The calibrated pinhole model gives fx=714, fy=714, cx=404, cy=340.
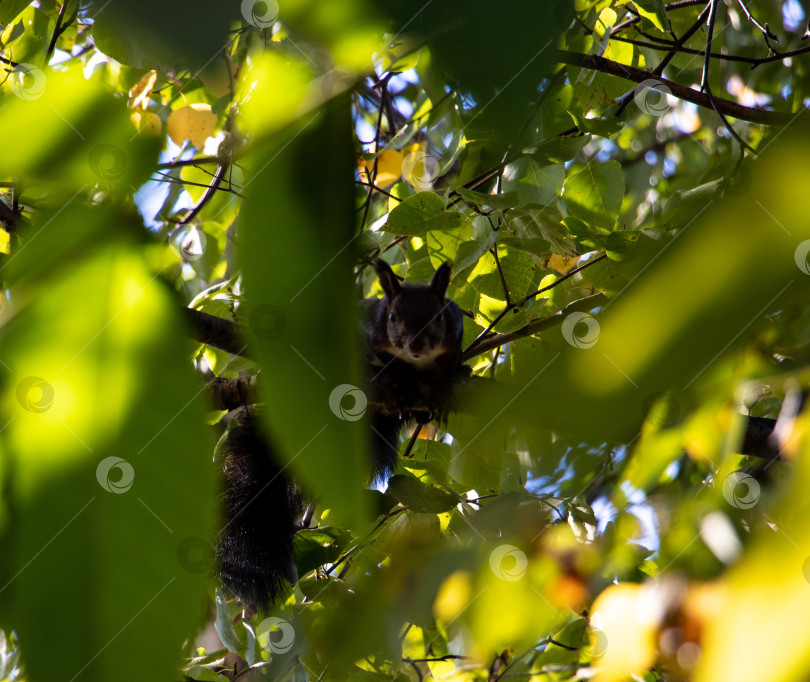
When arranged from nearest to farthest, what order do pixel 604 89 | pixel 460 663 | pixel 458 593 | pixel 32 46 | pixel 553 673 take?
1. pixel 458 593
2. pixel 604 89
3. pixel 32 46
4. pixel 553 673
5. pixel 460 663

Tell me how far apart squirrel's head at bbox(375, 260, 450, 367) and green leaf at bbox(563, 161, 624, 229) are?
67 centimetres

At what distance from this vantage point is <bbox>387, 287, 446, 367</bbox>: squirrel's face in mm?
2160

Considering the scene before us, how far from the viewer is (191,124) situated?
1.78 m

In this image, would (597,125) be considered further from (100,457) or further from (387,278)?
(100,457)

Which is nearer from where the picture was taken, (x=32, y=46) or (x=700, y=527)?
(x=700, y=527)

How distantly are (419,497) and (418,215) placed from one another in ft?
1.62

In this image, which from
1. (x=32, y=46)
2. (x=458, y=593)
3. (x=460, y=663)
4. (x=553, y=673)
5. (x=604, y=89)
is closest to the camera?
(x=458, y=593)

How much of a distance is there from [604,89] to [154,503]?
1432mm

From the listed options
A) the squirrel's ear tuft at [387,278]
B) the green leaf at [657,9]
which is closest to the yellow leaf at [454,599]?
the green leaf at [657,9]

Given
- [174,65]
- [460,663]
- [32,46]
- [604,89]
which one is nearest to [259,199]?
[174,65]

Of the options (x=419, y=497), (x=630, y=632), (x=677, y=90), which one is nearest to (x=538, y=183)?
(x=677, y=90)

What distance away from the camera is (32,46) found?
5.16 ft

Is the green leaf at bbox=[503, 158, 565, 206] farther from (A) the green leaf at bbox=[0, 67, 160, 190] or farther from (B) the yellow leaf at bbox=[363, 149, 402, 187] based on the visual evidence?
(A) the green leaf at bbox=[0, 67, 160, 190]

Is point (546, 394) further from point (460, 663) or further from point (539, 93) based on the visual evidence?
point (460, 663)
